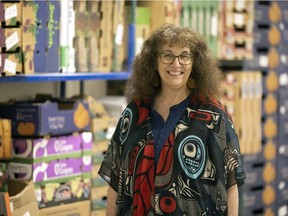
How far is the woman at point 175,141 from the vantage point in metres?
3.02

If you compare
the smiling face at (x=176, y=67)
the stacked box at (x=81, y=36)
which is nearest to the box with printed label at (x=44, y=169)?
the stacked box at (x=81, y=36)

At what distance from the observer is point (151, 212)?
3041 millimetres

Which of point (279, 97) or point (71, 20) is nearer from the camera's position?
point (71, 20)

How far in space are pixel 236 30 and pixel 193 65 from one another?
7.31 ft

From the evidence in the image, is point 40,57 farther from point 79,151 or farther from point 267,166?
point 267,166

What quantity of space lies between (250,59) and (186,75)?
2.47 metres

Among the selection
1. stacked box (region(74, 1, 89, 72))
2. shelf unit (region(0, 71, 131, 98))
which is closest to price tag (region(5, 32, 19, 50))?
shelf unit (region(0, 71, 131, 98))

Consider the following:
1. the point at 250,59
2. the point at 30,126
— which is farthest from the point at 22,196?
the point at 250,59

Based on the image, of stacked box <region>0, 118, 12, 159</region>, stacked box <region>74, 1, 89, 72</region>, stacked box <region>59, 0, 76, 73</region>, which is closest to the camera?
stacked box <region>0, 118, 12, 159</region>

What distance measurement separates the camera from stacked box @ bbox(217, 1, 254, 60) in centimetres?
508

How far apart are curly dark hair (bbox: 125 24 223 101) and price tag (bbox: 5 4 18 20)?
2.40 ft

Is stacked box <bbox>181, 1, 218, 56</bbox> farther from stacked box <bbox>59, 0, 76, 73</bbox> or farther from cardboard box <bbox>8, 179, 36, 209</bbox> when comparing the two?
cardboard box <bbox>8, 179, 36, 209</bbox>

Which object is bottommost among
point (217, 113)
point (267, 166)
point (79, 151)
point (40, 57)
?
point (267, 166)

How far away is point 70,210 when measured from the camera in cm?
391
